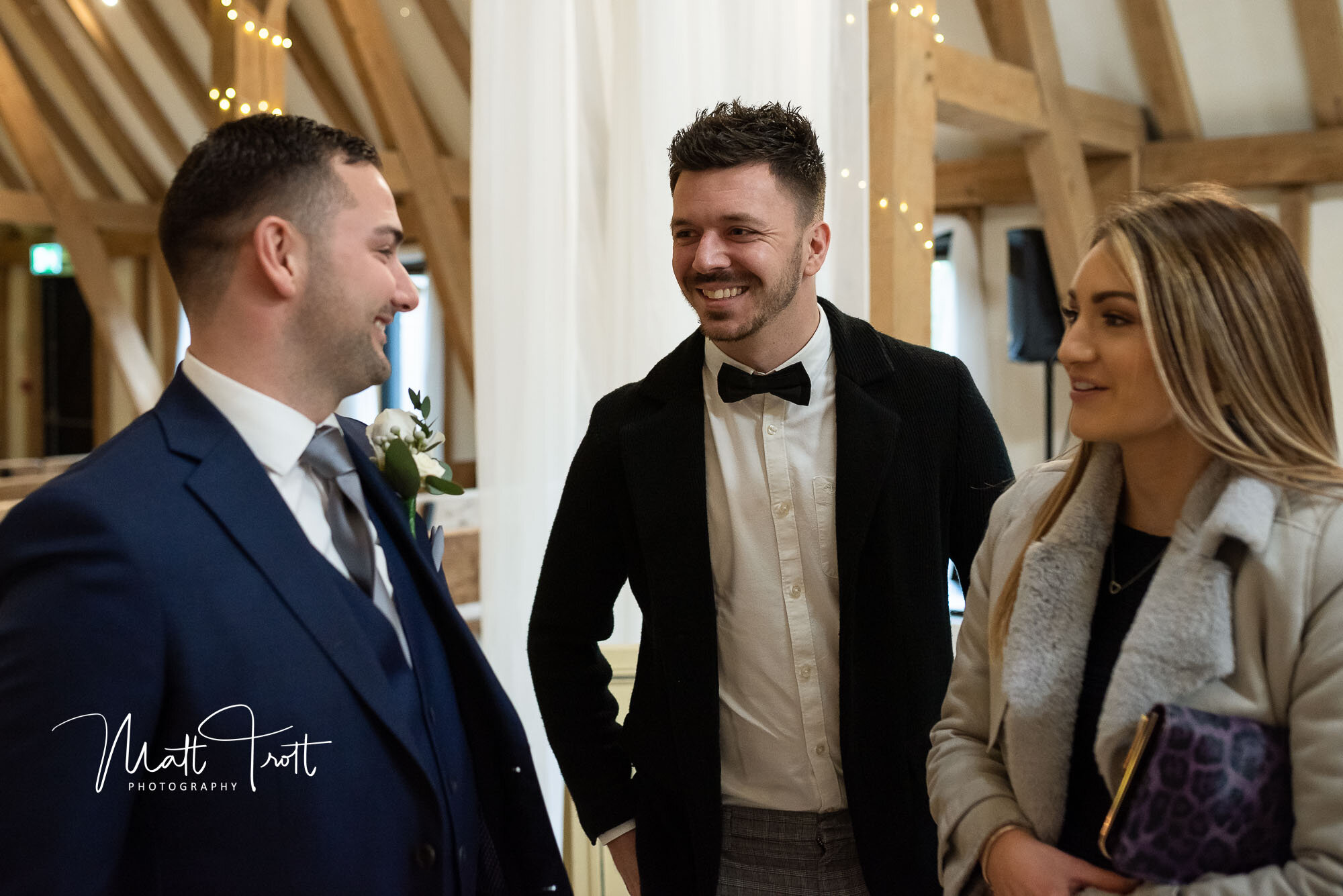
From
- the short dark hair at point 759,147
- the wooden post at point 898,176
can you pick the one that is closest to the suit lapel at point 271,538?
the short dark hair at point 759,147

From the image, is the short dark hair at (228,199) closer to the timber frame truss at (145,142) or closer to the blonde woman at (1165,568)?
the blonde woman at (1165,568)

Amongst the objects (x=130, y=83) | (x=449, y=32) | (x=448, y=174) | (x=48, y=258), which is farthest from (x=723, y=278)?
(x=48, y=258)

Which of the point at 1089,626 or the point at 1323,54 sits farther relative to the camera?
the point at 1323,54

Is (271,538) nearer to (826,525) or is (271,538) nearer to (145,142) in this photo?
(826,525)

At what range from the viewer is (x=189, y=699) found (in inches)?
41.9

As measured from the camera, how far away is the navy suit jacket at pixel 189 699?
99 cm

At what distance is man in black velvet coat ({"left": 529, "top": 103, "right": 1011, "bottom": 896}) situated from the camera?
1.60 meters

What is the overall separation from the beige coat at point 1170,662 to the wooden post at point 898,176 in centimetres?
205

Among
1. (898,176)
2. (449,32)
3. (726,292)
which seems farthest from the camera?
(449,32)

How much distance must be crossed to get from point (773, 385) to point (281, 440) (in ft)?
2.31

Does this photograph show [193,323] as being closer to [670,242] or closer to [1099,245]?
[1099,245]

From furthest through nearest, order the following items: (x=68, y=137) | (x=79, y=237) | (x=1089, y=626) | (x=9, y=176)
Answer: (x=9, y=176) → (x=68, y=137) → (x=79, y=237) → (x=1089, y=626)

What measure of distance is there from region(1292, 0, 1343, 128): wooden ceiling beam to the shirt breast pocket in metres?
4.81

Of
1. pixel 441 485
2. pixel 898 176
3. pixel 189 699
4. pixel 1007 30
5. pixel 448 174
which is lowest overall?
pixel 189 699
